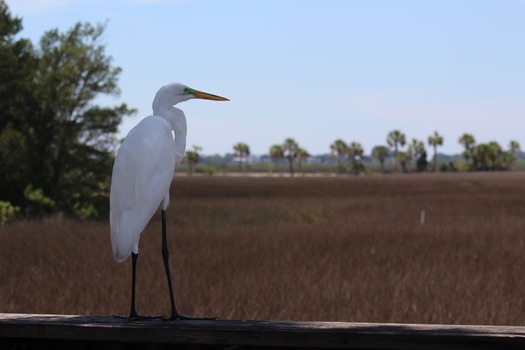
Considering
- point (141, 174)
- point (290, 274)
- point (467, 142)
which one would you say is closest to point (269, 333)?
point (141, 174)

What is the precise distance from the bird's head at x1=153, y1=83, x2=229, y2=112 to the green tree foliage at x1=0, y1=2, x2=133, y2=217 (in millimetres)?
22218

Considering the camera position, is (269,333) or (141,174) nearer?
(269,333)

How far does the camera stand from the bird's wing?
2670 millimetres

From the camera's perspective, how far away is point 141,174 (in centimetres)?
269

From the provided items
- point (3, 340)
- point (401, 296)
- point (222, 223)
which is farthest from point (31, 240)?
point (3, 340)

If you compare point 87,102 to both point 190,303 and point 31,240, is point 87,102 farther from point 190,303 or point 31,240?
point 190,303

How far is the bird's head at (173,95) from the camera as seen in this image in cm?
253

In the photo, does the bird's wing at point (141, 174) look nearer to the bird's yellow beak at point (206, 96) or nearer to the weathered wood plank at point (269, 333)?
the bird's yellow beak at point (206, 96)

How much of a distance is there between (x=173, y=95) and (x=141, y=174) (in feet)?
1.04

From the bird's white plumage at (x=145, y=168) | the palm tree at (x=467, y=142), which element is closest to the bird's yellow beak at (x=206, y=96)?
the bird's white plumage at (x=145, y=168)

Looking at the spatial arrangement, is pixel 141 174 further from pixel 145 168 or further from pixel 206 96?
pixel 206 96

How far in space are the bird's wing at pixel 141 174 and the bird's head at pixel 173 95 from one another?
83 mm

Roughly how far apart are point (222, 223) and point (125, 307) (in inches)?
656

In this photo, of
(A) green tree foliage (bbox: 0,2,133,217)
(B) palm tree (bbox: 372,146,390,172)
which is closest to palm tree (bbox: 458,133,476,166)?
(B) palm tree (bbox: 372,146,390,172)
